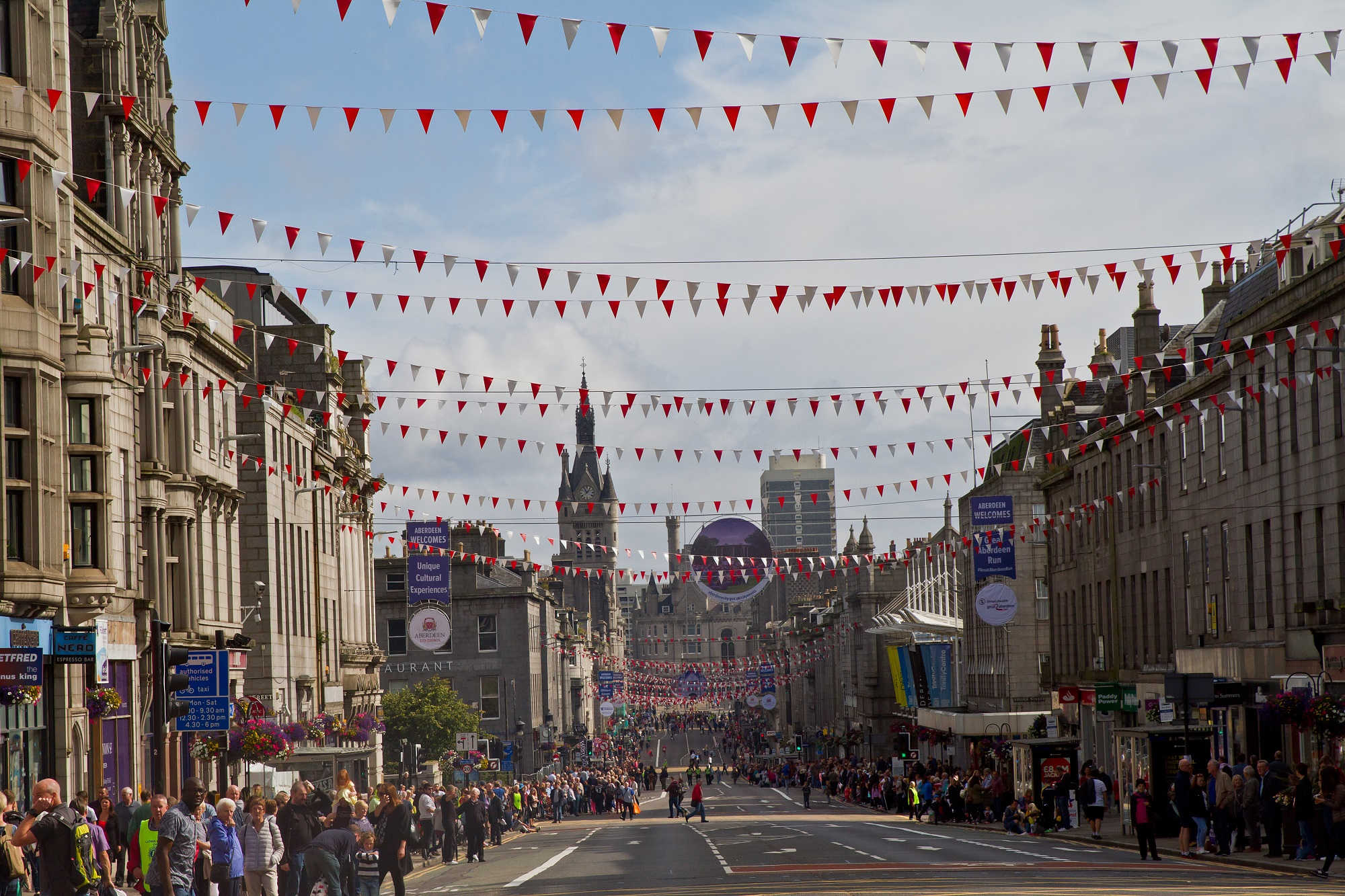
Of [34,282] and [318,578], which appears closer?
[34,282]

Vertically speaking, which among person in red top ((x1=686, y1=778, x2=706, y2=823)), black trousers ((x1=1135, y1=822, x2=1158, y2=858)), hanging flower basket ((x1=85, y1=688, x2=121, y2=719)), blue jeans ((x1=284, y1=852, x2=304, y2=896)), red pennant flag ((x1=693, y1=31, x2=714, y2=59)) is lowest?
person in red top ((x1=686, y1=778, x2=706, y2=823))

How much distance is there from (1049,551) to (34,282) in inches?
1714

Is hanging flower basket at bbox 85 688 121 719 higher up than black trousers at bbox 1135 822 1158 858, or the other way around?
hanging flower basket at bbox 85 688 121 719

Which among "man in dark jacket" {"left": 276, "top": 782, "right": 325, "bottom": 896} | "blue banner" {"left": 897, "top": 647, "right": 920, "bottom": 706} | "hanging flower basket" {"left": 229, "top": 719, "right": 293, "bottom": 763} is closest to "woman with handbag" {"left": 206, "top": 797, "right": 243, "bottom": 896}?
"man in dark jacket" {"left": 276, "top": 782, "right": 325, "bottom": 896}

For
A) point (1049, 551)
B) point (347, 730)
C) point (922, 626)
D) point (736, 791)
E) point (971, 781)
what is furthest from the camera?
point (736, 791)

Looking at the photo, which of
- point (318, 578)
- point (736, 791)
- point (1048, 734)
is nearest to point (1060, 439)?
point (1048, 734)

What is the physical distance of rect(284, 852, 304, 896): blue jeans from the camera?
2241cm

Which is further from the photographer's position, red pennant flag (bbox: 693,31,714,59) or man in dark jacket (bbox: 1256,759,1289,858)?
man in dark jacket (bbox: 1256,759,1289,858)

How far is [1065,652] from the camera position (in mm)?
59781

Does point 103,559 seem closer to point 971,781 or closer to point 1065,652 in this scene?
point 971,781

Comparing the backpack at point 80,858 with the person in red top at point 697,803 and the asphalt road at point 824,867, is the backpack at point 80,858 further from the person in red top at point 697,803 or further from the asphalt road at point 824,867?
the person in red top at point 697,803

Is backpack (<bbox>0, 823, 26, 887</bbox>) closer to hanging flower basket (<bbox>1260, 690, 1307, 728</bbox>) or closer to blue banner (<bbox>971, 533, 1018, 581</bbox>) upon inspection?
hanging flower basket (<bbox>1260, 690, 1307, 728</bbox>)

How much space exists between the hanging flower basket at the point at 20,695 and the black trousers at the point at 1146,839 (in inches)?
669

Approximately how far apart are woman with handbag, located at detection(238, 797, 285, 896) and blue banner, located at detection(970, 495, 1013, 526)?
37.4 metres
